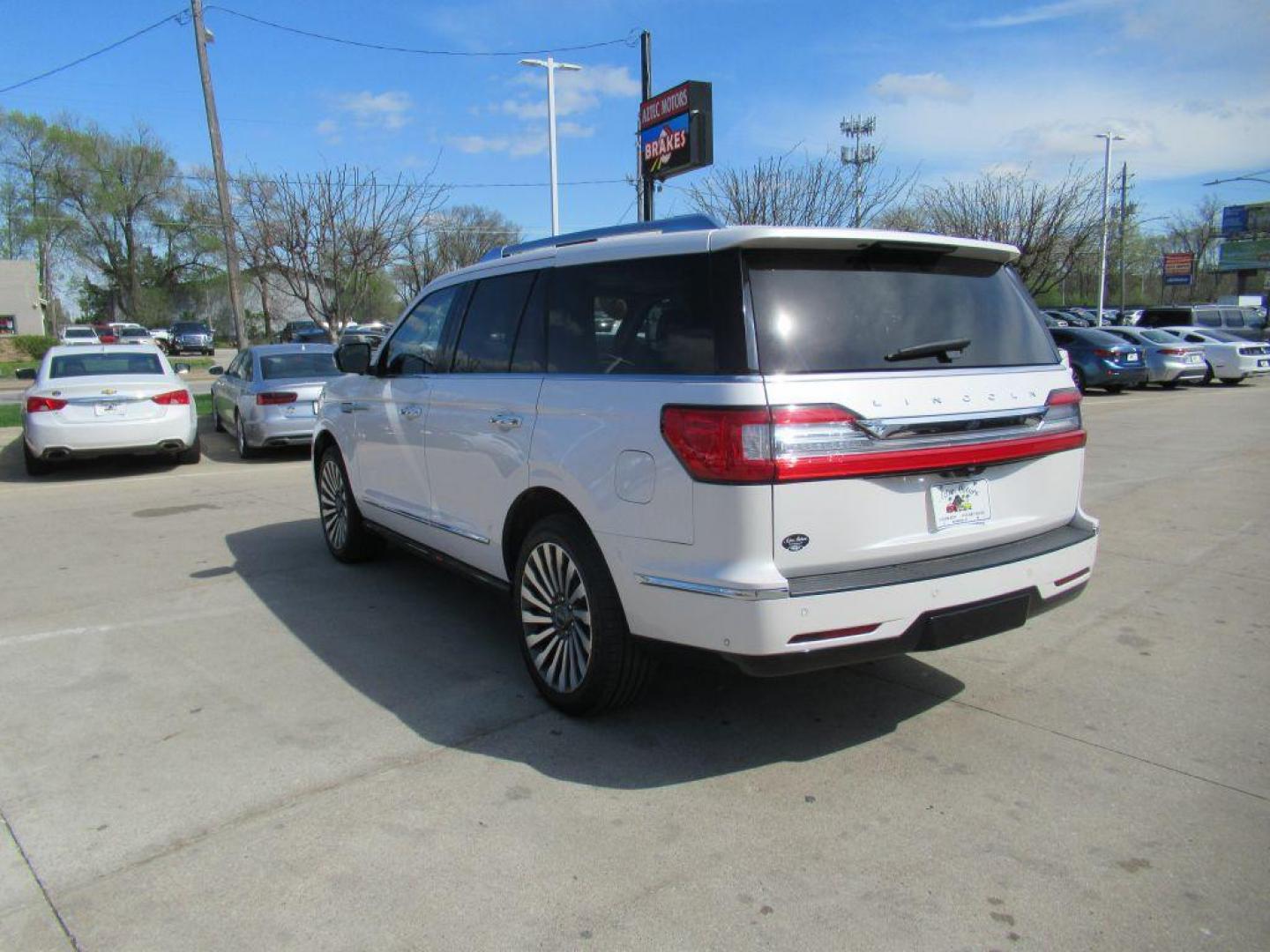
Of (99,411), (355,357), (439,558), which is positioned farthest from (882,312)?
(99,411)

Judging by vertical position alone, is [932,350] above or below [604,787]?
above

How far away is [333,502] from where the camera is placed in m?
6.61

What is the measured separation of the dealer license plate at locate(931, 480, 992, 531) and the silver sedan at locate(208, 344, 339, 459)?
962 centimetres

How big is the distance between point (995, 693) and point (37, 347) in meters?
48.3

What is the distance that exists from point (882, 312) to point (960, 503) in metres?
0.75

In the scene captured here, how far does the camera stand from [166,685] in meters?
4.33

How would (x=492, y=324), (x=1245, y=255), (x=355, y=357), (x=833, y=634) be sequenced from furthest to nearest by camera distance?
1. (x=1245, y=255)
2. (x=355, y=357)
3. (x=492, y=324)
4. (x=833, y=634)

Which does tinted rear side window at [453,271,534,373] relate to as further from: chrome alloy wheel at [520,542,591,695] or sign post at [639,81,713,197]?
sign post at [639,81,713,197]

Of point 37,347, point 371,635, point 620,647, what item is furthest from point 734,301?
point 37,347

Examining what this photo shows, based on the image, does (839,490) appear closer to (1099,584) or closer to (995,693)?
(995,693)

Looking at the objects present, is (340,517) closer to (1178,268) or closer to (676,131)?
(676,131)

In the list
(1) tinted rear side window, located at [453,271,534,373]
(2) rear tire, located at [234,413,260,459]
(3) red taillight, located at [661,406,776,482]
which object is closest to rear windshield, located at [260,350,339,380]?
(2) rear tire, located at [234,413,260,459]

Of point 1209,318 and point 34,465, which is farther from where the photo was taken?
point 1209,318

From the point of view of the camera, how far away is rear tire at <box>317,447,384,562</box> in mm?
6297
